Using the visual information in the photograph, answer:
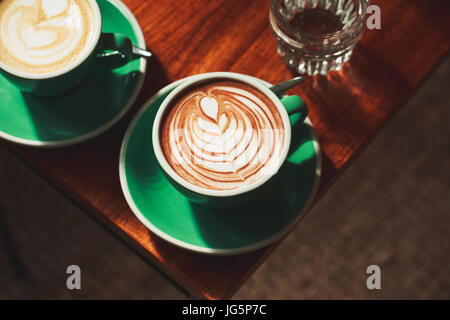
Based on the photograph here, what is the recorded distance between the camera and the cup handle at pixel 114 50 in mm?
711

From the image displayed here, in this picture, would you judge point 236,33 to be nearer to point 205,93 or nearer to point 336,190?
point 205,93

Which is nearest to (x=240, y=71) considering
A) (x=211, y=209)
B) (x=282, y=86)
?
(x=282, y=86)

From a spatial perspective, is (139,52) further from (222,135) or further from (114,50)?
(222,135)

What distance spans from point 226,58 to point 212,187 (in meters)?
0.25

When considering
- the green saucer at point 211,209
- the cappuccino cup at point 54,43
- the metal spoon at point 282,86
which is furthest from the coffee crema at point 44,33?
the metal spoon at point 282,86

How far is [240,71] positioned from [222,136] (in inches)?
6.6

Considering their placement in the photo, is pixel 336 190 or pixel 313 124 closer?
pixel 313 124

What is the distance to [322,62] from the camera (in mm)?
804

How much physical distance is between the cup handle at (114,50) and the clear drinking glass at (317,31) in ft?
0.72

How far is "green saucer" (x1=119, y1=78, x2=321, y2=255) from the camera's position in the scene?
0.69 meters
